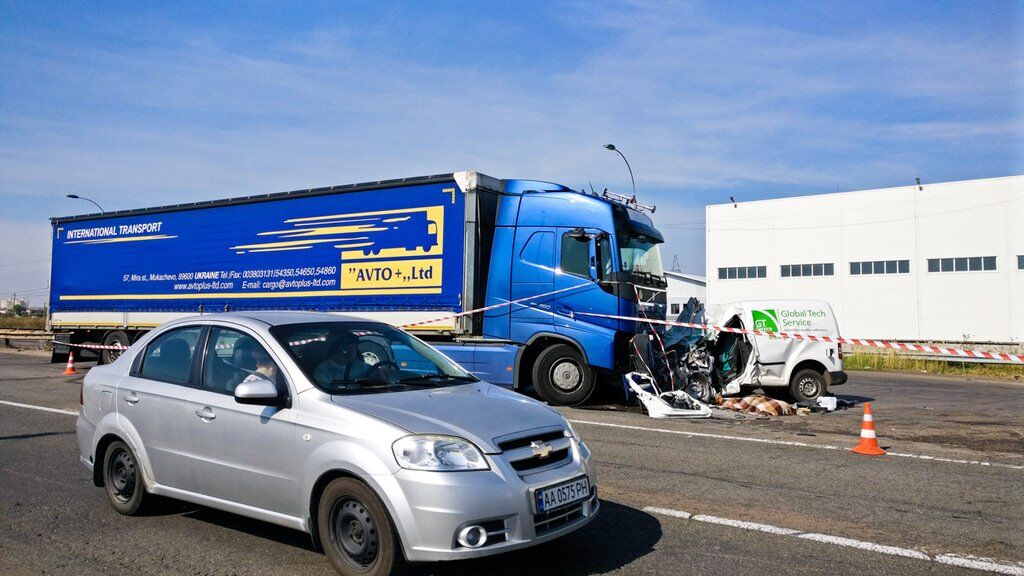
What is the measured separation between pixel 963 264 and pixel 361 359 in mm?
38670


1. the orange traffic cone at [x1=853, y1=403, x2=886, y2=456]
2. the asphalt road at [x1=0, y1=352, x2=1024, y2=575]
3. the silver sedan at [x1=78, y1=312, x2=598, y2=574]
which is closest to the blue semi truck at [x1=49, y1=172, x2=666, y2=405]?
the asphalt road at [x1=0, y1=352, x2=1024, y2=575]

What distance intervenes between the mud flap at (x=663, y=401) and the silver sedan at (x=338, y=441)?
6178 millimetres

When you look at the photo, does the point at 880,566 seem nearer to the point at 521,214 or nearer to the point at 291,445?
the point at 291,445

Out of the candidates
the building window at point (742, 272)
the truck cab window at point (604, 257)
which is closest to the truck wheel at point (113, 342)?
the truck cab window at point (604, 257)

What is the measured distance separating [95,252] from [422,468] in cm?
1773

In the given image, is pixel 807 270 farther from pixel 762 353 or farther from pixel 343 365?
pixel 343 365

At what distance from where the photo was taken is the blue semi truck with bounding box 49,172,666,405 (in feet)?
40.1

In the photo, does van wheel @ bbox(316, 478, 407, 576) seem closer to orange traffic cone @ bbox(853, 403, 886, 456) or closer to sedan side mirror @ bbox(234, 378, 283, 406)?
sedan side mirror @ bbox(234, 378, 283, 406)

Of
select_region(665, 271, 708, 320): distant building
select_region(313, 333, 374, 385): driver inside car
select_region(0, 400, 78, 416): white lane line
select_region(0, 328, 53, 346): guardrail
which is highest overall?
select_region(665, 271, 708, 320): distant building

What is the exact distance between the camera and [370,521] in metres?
4.14

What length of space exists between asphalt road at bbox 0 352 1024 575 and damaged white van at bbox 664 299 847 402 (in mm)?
3186

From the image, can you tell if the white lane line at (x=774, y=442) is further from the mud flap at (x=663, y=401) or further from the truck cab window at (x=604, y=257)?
the truck cab window at (x=604, y=257)

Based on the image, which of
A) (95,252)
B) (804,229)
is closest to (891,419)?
(95,252)

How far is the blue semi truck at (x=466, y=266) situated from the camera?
12211 mm
